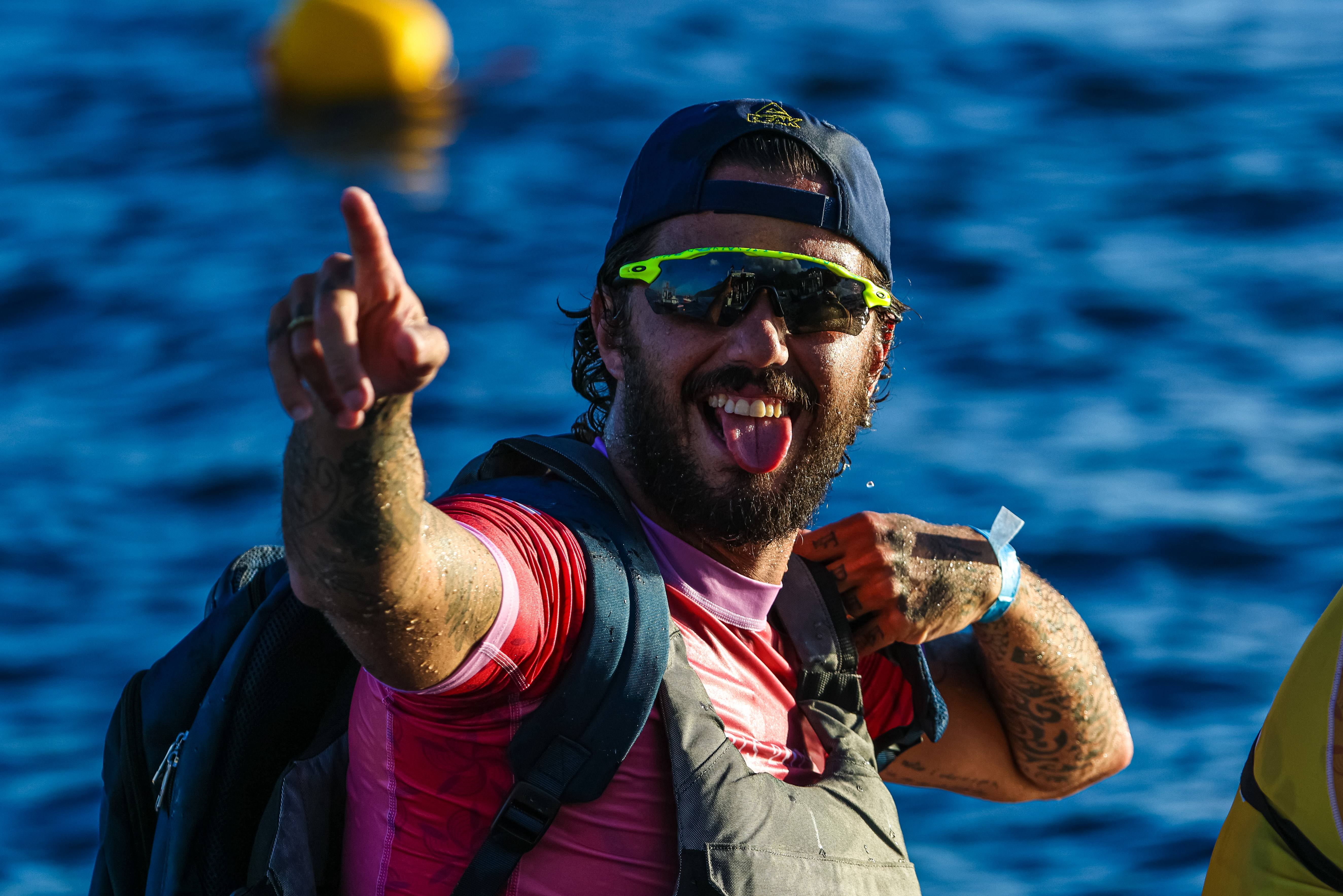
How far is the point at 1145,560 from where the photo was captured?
7.68 meters

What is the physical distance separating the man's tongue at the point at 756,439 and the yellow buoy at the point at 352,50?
11.0 meters

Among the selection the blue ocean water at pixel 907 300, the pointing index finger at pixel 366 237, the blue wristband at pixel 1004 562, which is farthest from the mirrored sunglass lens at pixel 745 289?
the blue ocean water at pixel 907 300

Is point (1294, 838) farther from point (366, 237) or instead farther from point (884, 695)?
point (366, 237)

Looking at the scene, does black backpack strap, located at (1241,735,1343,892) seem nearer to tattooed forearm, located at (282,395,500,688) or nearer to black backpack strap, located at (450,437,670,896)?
black backpack strap, located at (450,437,670,896)

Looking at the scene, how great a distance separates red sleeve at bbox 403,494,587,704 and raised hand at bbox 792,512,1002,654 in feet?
3.10

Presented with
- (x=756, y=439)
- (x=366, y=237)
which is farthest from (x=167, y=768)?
(x=366, y=237)

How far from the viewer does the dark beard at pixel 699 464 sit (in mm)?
2855

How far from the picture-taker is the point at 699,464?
2.86 m

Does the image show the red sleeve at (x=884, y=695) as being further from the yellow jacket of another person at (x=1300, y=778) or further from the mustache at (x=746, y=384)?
the yellow jacket of another person at (x=1300, y=778)

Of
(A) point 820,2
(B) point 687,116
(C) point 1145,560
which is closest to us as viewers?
(B) point 687,116

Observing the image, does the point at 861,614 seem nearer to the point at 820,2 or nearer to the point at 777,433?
the point at 777,433

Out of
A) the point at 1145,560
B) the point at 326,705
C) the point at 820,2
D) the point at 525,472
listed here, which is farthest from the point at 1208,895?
the point at 820,2

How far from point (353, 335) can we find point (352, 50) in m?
12.0

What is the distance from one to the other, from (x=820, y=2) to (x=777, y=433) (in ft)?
44.3
